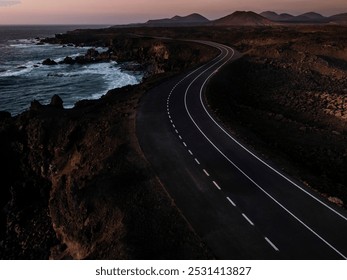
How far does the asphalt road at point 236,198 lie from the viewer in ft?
50.9

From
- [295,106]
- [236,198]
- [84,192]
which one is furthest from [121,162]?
[295,106]

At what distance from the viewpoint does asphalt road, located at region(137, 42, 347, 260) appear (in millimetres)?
15500

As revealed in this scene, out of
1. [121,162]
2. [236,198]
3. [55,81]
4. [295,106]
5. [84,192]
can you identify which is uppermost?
[121,162]

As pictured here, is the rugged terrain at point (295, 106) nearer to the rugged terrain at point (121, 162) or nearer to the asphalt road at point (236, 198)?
the rugged terrain at point (121, 162)

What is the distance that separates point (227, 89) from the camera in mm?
44469

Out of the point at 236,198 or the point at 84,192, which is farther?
the point at 84,192

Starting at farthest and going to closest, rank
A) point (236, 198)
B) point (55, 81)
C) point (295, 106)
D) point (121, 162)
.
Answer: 1. point (55, 81)
2. point (295, 106)
3. point (121, 162)
4. point (236, 198)

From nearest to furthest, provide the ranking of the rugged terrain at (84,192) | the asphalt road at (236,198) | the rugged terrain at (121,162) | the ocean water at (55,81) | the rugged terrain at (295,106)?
the asphalt road at (236,198)
the rugged terrain at (84,192)
the rugged terrain at (121,162)
the rugged terrain at (295,106)
the ocean water at (55,81)

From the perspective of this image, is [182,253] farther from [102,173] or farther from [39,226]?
[39,226]

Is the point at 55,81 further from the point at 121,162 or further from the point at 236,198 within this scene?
the point at 236,198

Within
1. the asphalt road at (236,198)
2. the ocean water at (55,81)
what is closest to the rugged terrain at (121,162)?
the asphalt road at (236,198)

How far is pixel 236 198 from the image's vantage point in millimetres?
19078

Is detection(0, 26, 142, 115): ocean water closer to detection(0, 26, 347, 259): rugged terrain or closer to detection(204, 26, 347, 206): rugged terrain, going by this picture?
detection(0, 26, 347, 259): rugged terrain

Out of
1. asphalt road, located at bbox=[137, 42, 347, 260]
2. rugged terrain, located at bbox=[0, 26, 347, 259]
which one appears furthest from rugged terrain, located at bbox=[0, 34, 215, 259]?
asphalt road, located at bbox=[137, 42, 347, 260]
